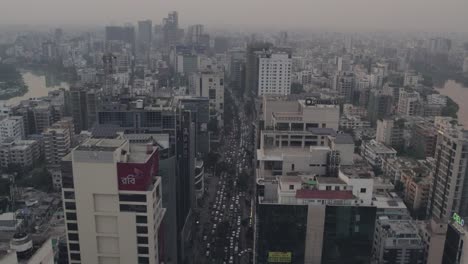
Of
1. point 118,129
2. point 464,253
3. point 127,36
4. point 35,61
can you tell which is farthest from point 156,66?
point 464,253

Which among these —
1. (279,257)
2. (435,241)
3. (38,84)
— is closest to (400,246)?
(435,241)

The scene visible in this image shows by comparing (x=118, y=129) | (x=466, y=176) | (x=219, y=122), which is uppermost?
(x=118, y=129)

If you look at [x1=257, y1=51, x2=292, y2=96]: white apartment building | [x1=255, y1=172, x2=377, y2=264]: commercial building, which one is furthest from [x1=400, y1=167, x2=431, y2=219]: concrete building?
[x1=257, y1=51, x2=292, y2=96]: white apartment building

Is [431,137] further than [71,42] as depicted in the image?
No

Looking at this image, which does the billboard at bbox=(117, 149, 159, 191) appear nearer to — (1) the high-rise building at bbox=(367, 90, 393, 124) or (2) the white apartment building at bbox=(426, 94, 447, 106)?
(1) the high-rise building at bbox=(367, 90, 393, 124)

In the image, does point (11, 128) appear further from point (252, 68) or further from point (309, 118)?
point (252, 68)

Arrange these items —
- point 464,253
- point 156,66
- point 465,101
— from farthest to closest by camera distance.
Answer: point 156,66, point 465,101, point 464,253

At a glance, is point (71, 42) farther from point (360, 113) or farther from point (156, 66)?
point (360, 113)

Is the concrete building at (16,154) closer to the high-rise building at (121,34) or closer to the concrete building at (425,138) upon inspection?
the concrete building at (425,138)
